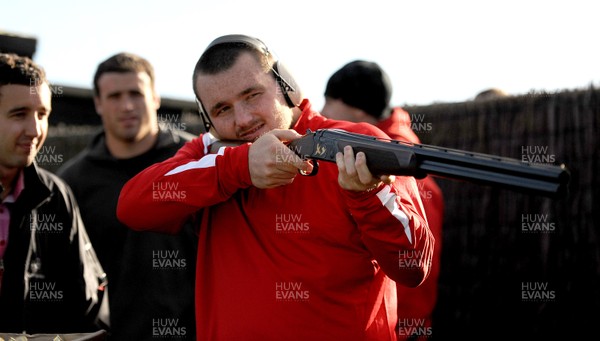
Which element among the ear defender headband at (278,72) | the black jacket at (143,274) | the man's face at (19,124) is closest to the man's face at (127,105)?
the black jacket at (143,274)

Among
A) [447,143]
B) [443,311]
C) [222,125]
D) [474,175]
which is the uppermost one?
[447,143]

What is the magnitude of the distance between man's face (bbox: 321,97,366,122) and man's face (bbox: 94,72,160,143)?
163cm

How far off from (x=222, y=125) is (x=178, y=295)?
109 inches

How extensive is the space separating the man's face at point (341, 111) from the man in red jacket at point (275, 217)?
202cm

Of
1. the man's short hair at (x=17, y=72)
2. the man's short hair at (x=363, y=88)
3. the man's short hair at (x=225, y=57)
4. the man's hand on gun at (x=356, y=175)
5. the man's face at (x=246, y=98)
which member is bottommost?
the man's hand on gun at (x=356, y=175)

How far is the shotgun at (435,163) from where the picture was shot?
8.09 ft

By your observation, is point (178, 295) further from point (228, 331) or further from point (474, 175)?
point (474, 175)

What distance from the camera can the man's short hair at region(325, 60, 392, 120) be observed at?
18.2 feet

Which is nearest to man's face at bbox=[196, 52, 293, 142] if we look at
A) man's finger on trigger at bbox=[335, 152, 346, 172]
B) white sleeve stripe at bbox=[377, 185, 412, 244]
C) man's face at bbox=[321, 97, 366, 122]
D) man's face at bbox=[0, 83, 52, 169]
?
man's finger on trigger at bbox=[335, 152, 346, 172]

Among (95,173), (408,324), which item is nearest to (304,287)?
(408,324)

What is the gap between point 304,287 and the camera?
121 inches

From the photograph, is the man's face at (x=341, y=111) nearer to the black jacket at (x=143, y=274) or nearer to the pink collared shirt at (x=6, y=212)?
the black jacket at (x=143, y=274)

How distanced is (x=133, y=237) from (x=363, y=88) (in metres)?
2.11

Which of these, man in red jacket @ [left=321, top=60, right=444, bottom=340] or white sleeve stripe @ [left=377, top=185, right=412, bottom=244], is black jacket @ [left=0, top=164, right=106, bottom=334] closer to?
man in red jacket @ [left=321, top=60, right=444, bottom=340]
